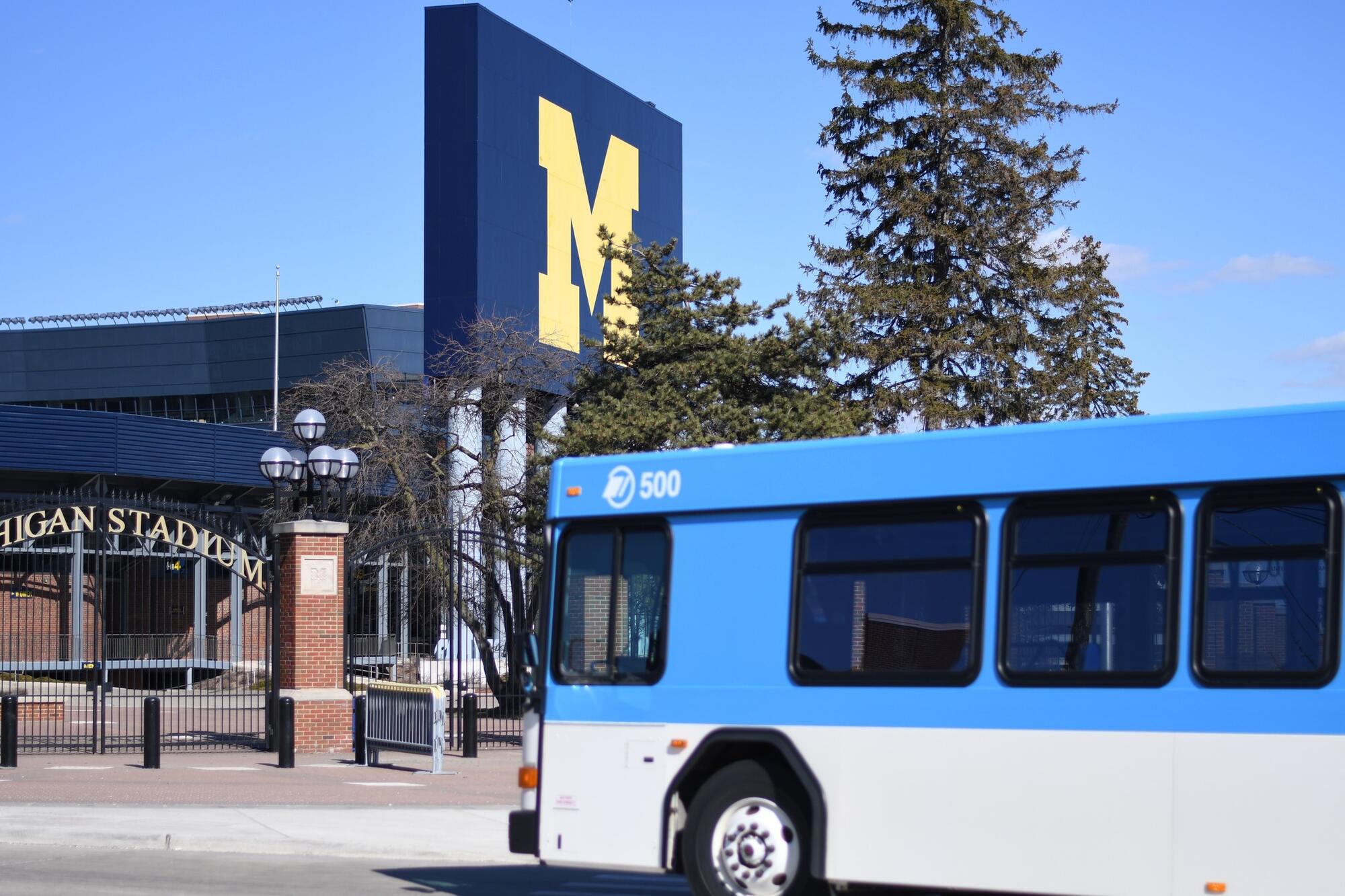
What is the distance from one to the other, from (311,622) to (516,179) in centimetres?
1779

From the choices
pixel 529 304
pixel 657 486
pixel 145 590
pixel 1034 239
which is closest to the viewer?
pixel 657 486

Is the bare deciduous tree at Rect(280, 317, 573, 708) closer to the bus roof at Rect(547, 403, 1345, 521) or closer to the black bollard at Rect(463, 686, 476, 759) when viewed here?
the black bollard at Rect(463, 686, 476, 759)

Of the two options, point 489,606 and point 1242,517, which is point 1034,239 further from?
point 1242,517

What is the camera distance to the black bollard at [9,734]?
2055 cm

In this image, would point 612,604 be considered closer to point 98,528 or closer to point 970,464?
point 970,464

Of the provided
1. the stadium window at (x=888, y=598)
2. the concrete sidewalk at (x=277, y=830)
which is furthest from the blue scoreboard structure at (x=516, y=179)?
the stadium window at (x=888, y=598)

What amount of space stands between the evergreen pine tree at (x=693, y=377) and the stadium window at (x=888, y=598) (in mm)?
16899

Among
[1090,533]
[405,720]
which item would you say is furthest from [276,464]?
[1090,533]

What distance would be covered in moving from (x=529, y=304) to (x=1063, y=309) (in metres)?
13.0

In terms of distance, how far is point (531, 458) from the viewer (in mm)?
28656

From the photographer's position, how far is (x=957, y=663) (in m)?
8.26

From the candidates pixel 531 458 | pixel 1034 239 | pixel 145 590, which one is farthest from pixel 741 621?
pixel 145 590

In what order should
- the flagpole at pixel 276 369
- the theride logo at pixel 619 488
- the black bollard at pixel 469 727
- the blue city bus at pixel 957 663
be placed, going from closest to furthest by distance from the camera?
the blue city bus at pixel 957 663 < the theride logo at pixel 619 488 < the black bollard at pixel 469 727 < the flagpole at pixel 276 369

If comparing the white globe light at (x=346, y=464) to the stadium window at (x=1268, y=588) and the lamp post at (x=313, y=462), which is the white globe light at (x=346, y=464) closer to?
the lamp post at (x=313, y=462)
